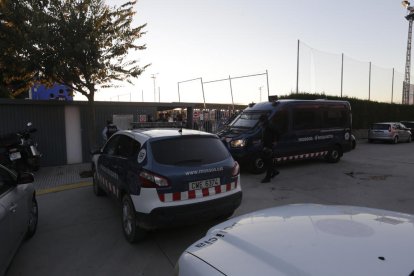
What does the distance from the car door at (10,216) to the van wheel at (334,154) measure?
10.2m

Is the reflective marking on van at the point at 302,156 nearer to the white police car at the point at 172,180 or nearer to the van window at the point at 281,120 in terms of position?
the van window at the point at 281,120

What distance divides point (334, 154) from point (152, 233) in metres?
8.90

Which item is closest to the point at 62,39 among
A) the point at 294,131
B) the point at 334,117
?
the point at 294,131

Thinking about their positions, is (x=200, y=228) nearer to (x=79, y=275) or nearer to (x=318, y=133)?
(x=79, y=275)

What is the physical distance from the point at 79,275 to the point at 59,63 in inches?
261

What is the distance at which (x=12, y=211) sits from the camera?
357cm

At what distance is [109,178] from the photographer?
555 cm

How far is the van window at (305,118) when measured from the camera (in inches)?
413

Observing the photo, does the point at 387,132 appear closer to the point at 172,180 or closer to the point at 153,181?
the point at 172,180

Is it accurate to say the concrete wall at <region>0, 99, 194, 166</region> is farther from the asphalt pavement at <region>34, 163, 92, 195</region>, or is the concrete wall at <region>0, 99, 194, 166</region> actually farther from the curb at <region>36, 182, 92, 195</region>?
the curb at <region>36, 182, 92, 195</region>

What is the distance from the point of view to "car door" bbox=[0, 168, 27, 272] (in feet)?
10.4

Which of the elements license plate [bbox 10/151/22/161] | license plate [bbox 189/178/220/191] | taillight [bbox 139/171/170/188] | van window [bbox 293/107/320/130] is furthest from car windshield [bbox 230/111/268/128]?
license plate [bbox 10/151/22/161]

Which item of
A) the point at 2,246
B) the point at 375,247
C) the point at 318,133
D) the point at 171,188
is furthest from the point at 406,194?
the point at 2,246

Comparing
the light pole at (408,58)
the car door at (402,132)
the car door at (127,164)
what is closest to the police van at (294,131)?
the car door at (127,164)
